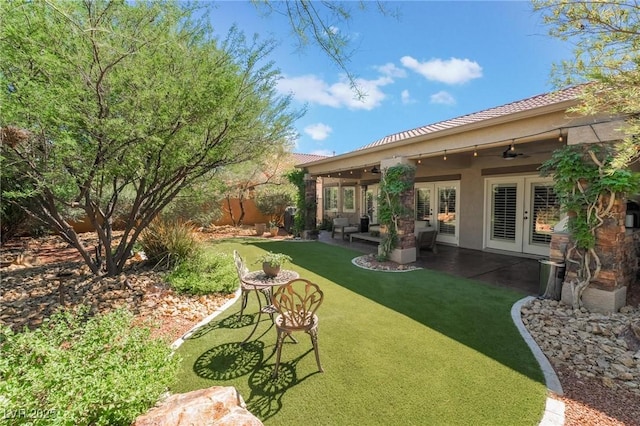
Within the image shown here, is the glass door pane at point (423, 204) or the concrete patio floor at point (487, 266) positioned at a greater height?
the glass door pane at point (423, 204)

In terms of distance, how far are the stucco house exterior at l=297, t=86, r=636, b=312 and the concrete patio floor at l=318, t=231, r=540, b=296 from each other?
0.59m

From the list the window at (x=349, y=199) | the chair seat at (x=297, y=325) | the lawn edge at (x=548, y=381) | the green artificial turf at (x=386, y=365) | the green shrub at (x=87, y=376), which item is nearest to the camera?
the green shrub at (x=87, y=376)

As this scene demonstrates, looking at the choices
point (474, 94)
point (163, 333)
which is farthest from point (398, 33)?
point (474, 94)

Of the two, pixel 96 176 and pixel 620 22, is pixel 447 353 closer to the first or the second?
pixel 620 22

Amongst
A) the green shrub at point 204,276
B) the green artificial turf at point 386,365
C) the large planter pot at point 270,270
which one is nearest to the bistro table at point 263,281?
the large planter pot at point 270,270

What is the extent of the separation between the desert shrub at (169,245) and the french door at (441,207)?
8347mm

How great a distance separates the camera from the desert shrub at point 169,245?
253 inches

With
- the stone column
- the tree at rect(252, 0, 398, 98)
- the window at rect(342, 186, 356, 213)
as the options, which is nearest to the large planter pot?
the tree at rect(252, 0, 398, 98)

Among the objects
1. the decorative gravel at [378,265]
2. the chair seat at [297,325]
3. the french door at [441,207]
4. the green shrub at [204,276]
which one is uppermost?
the french door at [441,207]

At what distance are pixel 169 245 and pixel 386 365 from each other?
536 centimetres

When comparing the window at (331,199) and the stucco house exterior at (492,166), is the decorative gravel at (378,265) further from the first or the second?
the window at (331,199)

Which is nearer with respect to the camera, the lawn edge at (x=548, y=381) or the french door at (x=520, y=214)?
the lawn edge at (x=548, y=381)

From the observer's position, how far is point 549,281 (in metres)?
5.09

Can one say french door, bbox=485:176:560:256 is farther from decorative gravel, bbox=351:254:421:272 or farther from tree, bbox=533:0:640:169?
tree, bbox=533:0:640:169
